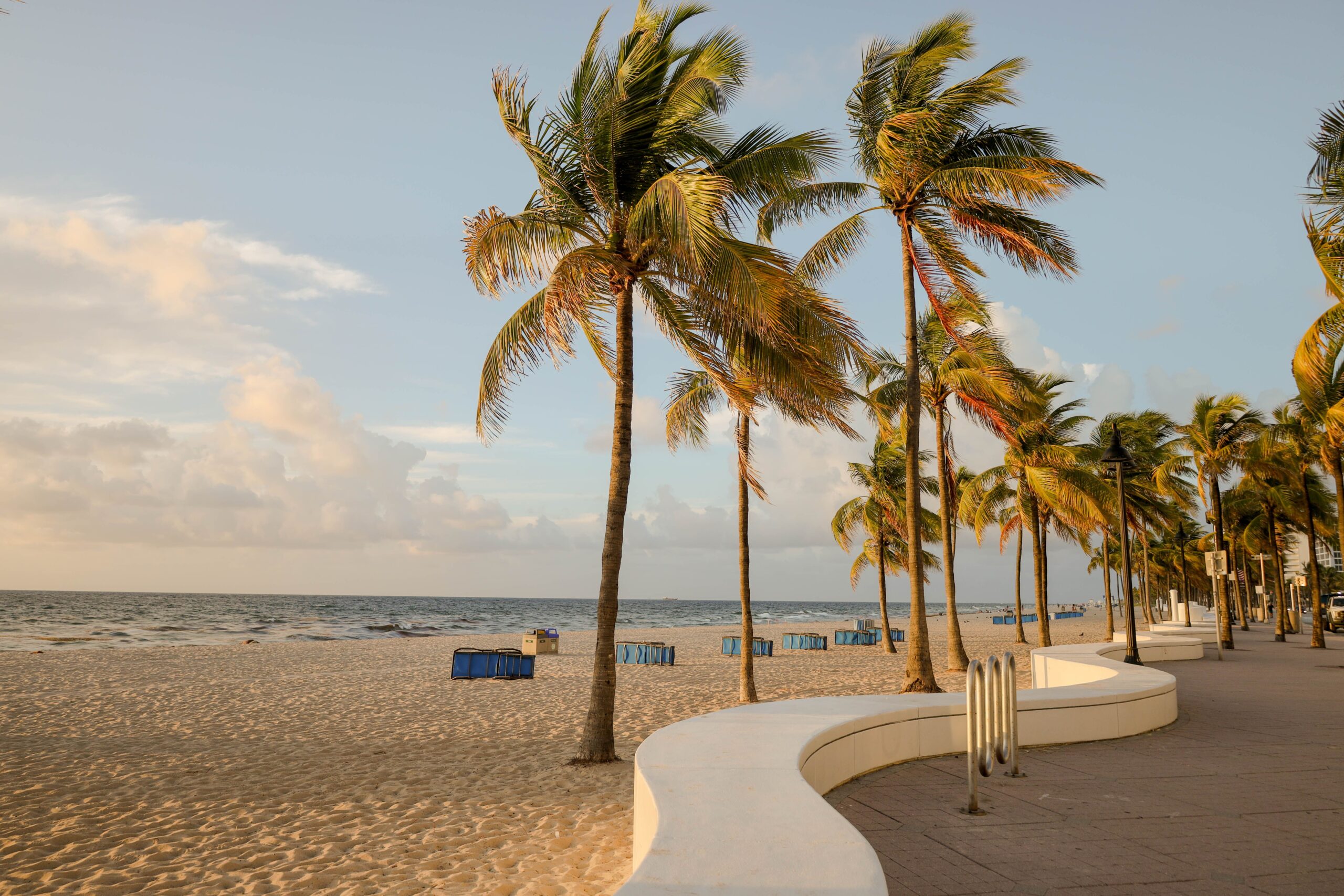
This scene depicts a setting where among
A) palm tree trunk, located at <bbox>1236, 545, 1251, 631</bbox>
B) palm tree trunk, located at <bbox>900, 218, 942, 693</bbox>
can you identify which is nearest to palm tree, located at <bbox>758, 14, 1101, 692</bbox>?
palm tree trunk, located at <bbox>900, 218, 942, 693</bbox>

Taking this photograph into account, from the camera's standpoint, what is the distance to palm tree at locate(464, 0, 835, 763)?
8391 millimetres

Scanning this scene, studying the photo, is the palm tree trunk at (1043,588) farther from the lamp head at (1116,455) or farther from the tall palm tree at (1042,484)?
the lamp head at (1116,455)

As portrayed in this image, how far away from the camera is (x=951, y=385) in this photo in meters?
15.8

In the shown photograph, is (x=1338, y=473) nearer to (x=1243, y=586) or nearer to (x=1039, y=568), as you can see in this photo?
(x=1039, y=568)

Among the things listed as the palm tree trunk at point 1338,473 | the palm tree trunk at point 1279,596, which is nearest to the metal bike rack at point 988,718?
the palm tree trunk at point 1338,473

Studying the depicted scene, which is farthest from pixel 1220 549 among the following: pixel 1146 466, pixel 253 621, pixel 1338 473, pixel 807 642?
pixel 253 621

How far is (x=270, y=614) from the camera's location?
6838cm

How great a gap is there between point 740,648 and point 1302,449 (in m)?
A: 17.7

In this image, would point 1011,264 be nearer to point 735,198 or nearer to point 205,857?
point 735,198

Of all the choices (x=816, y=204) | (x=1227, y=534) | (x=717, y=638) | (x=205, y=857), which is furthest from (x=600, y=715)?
(x=1227, y=534)

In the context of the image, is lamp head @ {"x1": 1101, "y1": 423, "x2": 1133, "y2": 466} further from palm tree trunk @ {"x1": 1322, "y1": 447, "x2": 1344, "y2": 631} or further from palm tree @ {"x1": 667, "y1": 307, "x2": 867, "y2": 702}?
palm tree trunk @ {"x1": 1322, "y1": 447, "x2": 1344, "y2": 631}

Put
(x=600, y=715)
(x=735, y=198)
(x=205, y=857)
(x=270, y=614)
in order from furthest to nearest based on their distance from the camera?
(x=270, y=614), (x=735, y=198), (x=600, y=715), (x=205, y=857)

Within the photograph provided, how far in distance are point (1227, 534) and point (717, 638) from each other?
85.4ft

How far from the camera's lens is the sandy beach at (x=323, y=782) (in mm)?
5520
